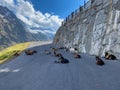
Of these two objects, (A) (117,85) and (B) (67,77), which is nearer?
(A) (117,85)

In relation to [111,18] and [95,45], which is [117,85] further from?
[95,45]

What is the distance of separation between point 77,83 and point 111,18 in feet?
88.4

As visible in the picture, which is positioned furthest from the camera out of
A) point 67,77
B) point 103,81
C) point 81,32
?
point 81,32

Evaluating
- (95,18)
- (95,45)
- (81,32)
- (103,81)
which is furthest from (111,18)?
(103,81)

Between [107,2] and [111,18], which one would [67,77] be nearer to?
[111,18]

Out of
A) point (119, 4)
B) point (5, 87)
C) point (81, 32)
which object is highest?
point (119, 4)

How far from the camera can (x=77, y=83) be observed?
56.2ft

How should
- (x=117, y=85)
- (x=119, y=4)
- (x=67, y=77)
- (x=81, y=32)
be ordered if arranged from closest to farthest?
(x=117, y=85) < (x=67, y=77) < (x=119, y=4) < (x=81, y=32)

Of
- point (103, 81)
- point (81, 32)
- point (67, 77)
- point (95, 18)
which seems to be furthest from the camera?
point (81, 32)

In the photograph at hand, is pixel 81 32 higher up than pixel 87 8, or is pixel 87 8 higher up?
pixel 87 8

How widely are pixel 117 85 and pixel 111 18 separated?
27.2 metres

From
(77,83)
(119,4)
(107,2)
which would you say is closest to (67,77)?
(77,83)

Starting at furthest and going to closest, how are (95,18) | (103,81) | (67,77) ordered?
1. (95,18)
2. (67,77)
3. (103,81)

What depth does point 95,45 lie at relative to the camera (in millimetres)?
46344
